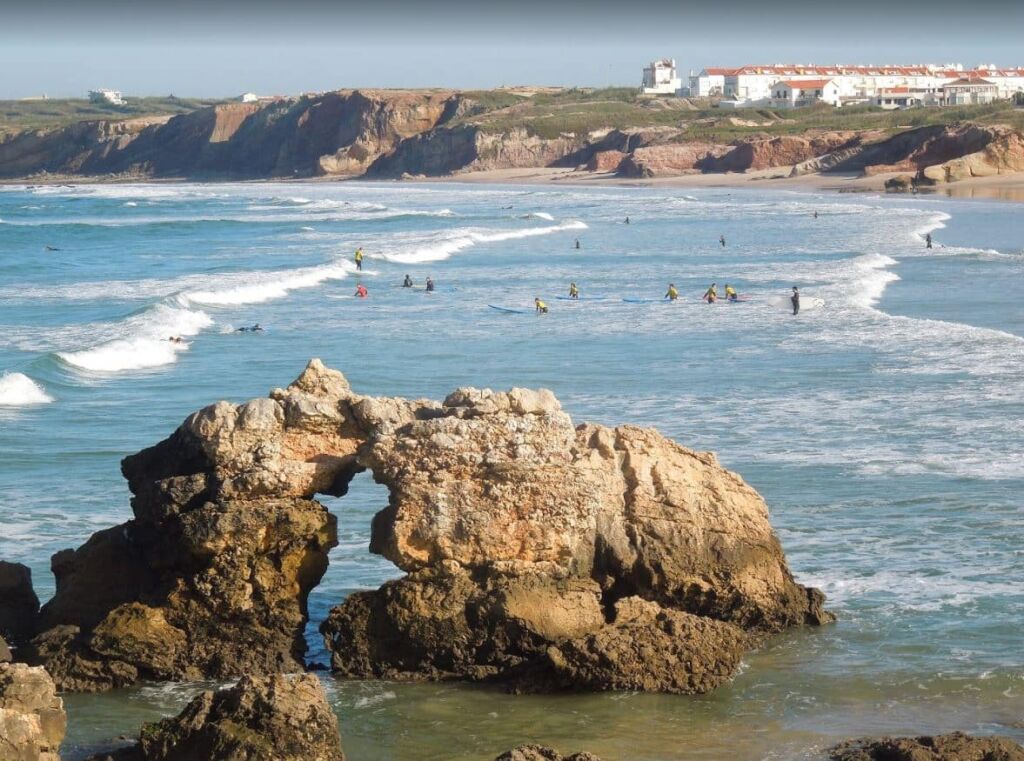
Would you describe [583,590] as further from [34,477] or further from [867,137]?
[867,137]

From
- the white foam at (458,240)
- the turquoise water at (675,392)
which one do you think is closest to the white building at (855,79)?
the white foam at (458,240)

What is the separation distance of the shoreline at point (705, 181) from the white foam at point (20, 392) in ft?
201

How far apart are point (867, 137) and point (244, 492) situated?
337 ft

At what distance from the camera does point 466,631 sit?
10.9 meters

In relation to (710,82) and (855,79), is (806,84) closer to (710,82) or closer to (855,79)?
(855,79)

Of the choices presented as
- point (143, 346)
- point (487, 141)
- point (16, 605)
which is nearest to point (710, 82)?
point (487, 141)

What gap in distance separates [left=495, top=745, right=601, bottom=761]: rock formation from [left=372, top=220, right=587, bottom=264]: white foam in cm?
4726

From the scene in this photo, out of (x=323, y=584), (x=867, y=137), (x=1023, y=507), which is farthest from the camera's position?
(x=867, y=137)

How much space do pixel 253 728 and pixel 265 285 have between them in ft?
119

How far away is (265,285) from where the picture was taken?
4434cm

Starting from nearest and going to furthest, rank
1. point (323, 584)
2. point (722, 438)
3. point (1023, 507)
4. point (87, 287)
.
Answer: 1. point (323, 584)
2. point (1023, 507)
3. point (722, 438)
4. point (87, 287)

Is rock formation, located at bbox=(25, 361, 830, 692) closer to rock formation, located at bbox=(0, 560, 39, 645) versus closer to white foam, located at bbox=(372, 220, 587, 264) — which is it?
rock formation, located at bbox=(0, 560, 39, 645)

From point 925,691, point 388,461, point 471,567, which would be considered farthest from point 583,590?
point 925,691

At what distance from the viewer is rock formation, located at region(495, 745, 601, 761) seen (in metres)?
8.38
